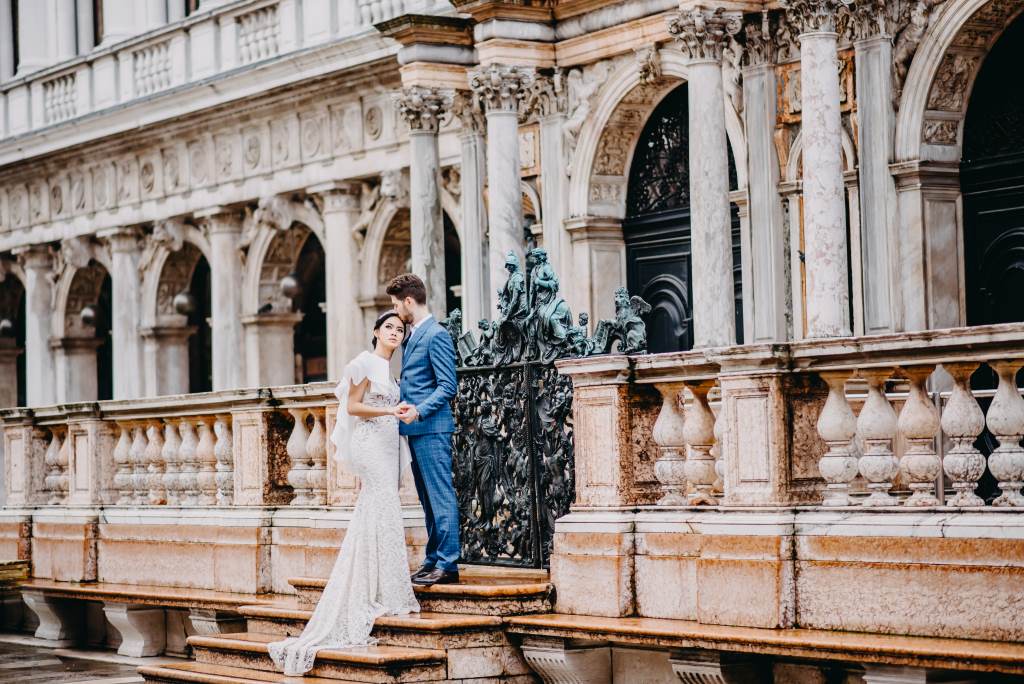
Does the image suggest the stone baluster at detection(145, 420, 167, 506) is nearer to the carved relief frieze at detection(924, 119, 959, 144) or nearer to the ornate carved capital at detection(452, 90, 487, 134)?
the carved relief frieze at detection(924, 119, 959, 144)

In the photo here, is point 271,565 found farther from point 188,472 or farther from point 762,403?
point 762,403

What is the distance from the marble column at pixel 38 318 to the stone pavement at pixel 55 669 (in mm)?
17247

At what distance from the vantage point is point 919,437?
864 cm

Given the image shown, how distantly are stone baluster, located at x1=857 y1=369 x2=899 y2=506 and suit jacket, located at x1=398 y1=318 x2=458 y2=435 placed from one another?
239 cm

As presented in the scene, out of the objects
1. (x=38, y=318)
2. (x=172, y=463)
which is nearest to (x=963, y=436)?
(x=172, y=463)

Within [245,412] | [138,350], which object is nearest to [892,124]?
[245,412]

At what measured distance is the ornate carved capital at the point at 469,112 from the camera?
20.8m

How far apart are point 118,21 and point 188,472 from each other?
667 inches

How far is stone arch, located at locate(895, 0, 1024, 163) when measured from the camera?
16.6 meters

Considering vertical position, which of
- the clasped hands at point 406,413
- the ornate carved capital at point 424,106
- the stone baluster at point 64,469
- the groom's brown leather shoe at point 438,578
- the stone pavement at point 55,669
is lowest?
the stone pavement at point 55,669

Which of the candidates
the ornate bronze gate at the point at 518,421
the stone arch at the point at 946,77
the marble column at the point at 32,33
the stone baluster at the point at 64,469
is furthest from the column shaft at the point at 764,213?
the marble column at the point at 32,33

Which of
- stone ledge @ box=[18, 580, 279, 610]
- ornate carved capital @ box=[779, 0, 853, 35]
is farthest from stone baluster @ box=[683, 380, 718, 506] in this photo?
ornate carved capital @ box=[779, 0, 853, 35]

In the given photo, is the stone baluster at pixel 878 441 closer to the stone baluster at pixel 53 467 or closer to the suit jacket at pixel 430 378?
the suit jacket at pixel 430 378

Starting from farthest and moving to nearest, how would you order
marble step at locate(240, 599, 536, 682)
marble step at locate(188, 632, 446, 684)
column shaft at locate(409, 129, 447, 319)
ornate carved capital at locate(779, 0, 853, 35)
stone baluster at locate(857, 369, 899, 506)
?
1. column shaft at locate(409, 129, 447, 319)
2. ornate carved capital at locate(779, 0, 853, 35)
3. marble step at locate(240, 599, 536, 682)
4. marble step at locate(188, 632, 446, 684)
5. stone baluster at locate(857, 369, 899, 506)
